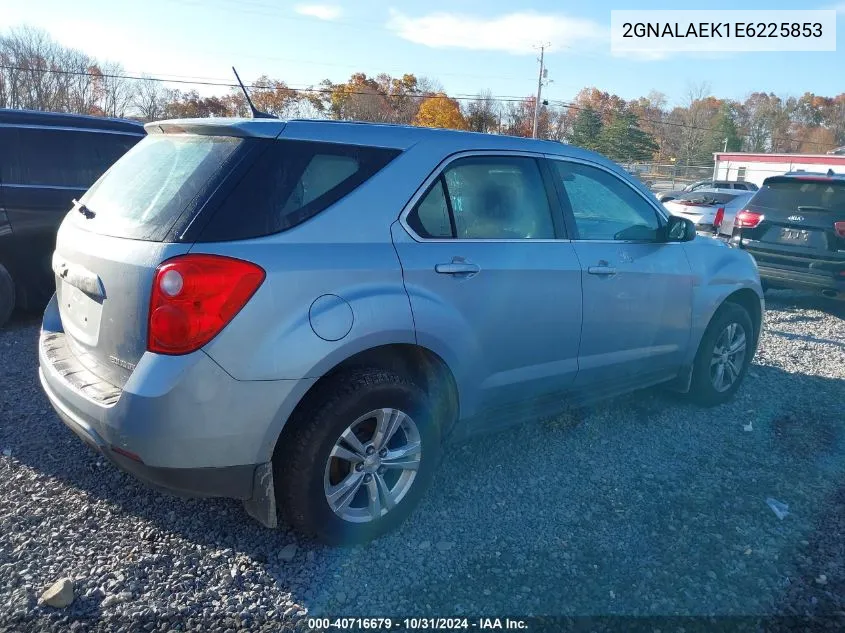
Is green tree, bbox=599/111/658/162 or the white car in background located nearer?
the white car in background

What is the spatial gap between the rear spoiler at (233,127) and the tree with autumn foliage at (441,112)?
48481mm

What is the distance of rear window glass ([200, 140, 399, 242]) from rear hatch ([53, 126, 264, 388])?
87 mm

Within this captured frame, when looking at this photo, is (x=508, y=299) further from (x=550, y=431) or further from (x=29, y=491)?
(x=29, y=491)

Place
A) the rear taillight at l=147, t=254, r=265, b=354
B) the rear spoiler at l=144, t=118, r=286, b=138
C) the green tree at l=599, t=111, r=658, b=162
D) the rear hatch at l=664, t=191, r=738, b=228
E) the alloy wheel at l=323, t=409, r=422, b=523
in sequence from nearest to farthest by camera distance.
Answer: the rear taillight at l=147, t=254, r=265, b=354 < the rear spoiler at l=144, t=118, r=286, b=138 < the alloy wheel at l=323, t=409, r=422, b=523 < the rear hatch at l=664, t=191, r=738, b=228 < the green tree at l=599, t=111, r=658, b=162

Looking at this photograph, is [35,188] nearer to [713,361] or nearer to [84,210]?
[84,210]

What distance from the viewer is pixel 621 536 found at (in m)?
3.20

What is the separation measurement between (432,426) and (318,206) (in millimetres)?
1129

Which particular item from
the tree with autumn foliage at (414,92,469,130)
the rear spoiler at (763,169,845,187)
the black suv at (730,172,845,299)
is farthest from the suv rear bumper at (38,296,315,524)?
the tree with autumn foliage at (414,92,469,130)

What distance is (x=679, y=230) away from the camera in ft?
14.1

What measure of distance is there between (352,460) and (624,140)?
51.5m

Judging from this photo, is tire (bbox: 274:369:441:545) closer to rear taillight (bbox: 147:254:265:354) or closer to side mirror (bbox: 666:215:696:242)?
rear taillight (bbox: 147:254:265:354)

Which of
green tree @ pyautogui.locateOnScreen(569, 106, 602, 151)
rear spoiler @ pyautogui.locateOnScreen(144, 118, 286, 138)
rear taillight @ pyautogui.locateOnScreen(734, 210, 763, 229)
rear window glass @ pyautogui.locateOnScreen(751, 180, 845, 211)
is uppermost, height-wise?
green tree @ pyautogui.locateOnScreen(569, 106, 602, 151)

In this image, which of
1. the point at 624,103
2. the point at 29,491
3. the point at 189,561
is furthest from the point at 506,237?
the point at 624,103

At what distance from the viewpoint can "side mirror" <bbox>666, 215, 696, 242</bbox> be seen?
14.0 feet
